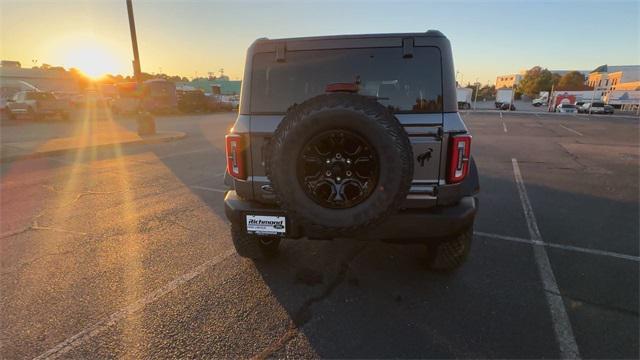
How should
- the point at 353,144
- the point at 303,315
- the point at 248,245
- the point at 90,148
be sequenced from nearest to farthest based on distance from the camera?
the point at 353,144, the point at 303,315, the point at 248,245, the point at 90,148

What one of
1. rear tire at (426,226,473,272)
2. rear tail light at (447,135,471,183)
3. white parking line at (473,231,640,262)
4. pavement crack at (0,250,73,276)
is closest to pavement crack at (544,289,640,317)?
rear tire at (426,226,473,272)

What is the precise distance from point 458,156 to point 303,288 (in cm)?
178

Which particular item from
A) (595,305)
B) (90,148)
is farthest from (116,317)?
(90,148)

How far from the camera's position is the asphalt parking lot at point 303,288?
91.7 inches

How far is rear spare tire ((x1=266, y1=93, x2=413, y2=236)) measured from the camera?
226 cm

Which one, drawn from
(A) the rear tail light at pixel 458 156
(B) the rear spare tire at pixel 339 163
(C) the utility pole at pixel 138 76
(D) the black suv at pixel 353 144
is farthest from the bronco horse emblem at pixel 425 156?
(C) the utility pole at pixel 138 76

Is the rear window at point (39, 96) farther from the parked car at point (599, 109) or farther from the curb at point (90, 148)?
the parked car at point (599, 109)

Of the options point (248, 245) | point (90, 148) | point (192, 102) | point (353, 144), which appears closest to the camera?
point (353, 144)

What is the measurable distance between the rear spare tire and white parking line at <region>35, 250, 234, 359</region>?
1510 mm

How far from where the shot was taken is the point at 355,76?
8.96 feet

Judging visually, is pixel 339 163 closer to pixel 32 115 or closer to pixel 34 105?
pixel 34 105

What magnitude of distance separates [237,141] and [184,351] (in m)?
1.61

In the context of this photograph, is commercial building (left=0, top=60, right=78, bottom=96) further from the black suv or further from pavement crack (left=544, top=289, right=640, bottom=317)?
pavement crack (left=544, top=289, right=640, bottom=317)

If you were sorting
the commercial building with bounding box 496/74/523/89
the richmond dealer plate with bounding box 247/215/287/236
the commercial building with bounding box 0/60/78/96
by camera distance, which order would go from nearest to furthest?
the richmond dealer plate with bounding box 247/215/287/236
the commercial building with bounding box 0/60/78/96
the commercial building with bounding box 496/74/523/89
